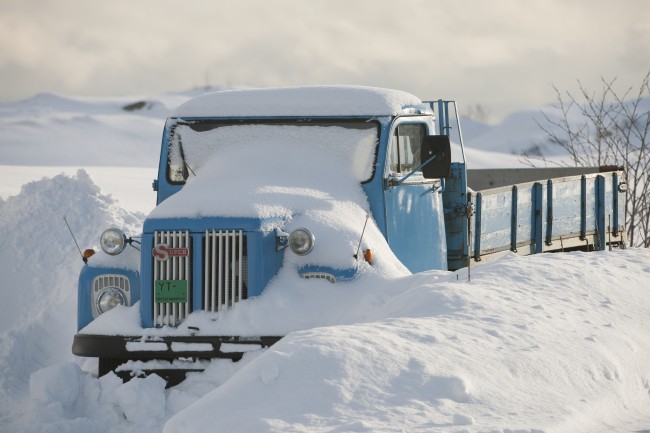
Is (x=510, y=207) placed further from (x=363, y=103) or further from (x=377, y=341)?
(x=377, y=341)

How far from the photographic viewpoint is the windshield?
9.77m

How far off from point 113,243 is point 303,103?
6.70 ft

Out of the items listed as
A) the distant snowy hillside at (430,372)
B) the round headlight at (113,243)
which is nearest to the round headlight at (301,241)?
the distant snowy hillside at (430,372)

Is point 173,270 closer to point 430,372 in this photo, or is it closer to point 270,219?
point 270,219

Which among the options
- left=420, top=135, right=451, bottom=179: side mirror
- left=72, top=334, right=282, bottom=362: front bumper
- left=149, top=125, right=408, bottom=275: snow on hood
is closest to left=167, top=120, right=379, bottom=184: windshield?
left=149, top=125, right=408, bottom=275: snow on hood

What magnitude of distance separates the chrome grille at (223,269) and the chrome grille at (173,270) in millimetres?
121

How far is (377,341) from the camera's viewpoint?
739 centimetres

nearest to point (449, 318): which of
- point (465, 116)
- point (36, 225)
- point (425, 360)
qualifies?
point (425, 360)

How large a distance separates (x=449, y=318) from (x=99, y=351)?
2474mm

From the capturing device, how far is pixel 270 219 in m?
8.60

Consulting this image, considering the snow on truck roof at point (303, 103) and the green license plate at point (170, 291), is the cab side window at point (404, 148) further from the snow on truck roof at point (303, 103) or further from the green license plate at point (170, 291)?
the green license plate at point (170, 291)

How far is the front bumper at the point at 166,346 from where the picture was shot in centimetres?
822

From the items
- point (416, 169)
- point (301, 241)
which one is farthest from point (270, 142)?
point (301, 241)

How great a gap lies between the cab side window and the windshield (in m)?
0.18
